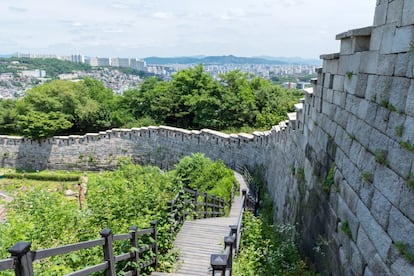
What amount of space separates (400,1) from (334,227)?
8.16 ft

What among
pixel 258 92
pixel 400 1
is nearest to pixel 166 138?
pixel 258 92

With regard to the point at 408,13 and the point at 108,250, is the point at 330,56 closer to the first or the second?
the point at 408,13

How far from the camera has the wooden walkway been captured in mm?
5301

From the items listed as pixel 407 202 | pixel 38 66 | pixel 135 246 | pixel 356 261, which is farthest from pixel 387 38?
pixel 38 66

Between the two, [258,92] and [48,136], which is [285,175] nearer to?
[258,92]

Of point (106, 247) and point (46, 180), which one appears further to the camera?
point (46, 180)

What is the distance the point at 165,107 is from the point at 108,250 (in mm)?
17984

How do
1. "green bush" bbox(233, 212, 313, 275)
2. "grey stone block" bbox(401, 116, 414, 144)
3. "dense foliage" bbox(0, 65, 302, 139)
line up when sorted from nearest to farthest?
"grey stone block" bbox(401, 116, 414, 144)
"green bush" bbox(233, 212, 313, 275)
"dense foliage" bbox(0, 65, 302, 139)

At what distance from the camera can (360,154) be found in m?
3.38

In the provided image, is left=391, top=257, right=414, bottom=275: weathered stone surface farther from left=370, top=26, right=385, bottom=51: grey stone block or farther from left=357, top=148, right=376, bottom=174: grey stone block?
left=370, top=26, right=385, bottom=51: grey stone block

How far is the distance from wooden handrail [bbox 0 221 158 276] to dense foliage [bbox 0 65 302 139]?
1368 cm

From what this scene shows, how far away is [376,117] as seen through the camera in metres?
3.07

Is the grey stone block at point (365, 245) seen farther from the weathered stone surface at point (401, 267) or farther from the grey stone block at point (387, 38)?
the grey stone block at point (387, 38)

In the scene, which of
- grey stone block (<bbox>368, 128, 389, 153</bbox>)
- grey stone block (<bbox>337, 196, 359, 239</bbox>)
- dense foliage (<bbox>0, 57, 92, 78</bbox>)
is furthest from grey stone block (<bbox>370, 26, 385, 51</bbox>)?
dense foliage (<bbox>0, 57, 92, 78</bbox>)
